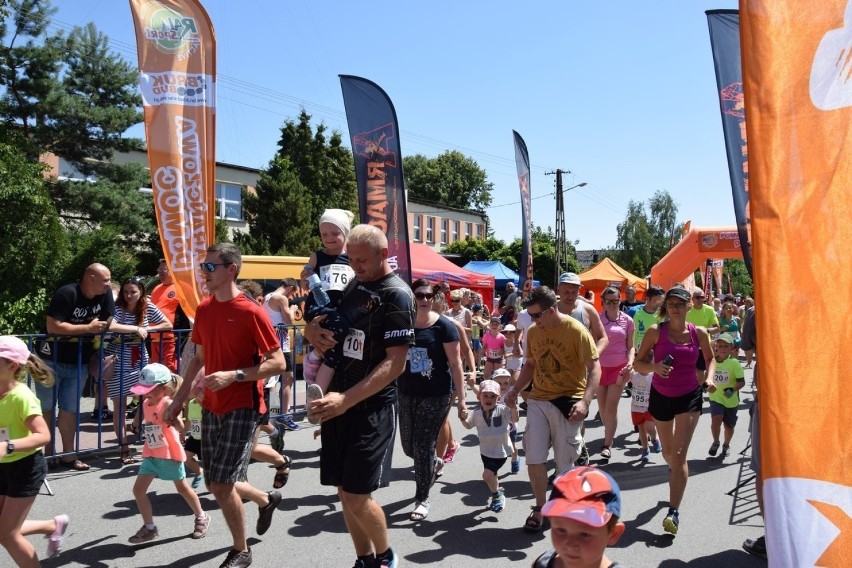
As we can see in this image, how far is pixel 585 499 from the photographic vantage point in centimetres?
233

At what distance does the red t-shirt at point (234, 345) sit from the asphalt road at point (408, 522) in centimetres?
115

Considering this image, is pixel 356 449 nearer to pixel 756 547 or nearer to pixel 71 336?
pixel 756 547

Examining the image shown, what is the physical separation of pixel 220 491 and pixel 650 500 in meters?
3.83

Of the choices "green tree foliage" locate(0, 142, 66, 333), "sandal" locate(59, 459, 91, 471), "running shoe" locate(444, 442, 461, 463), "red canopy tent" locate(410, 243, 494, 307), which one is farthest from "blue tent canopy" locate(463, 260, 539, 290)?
"sandal" locate(59, 459, 91, 471)

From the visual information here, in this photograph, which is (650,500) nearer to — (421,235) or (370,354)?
(370,354)

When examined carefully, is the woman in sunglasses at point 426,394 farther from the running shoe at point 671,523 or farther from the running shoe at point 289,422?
the running shoe at point 289,422

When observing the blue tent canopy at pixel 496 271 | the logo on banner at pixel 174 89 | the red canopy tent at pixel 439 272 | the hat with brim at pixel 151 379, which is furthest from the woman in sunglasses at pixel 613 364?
the blue tent canopy at pixel 496 271

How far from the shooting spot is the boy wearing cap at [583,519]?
230 cm

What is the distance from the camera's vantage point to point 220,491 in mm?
4191

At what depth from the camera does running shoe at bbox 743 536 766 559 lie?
485 centimetres

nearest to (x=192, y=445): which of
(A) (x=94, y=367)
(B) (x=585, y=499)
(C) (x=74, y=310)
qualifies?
(C) (x=74, y=310)

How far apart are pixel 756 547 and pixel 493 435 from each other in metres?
2.11

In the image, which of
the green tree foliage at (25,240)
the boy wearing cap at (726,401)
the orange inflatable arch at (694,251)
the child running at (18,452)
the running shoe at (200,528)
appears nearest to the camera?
the child running at (18,452)

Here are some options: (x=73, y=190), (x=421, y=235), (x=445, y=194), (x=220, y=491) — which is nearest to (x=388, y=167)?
(x=220, y=491)
